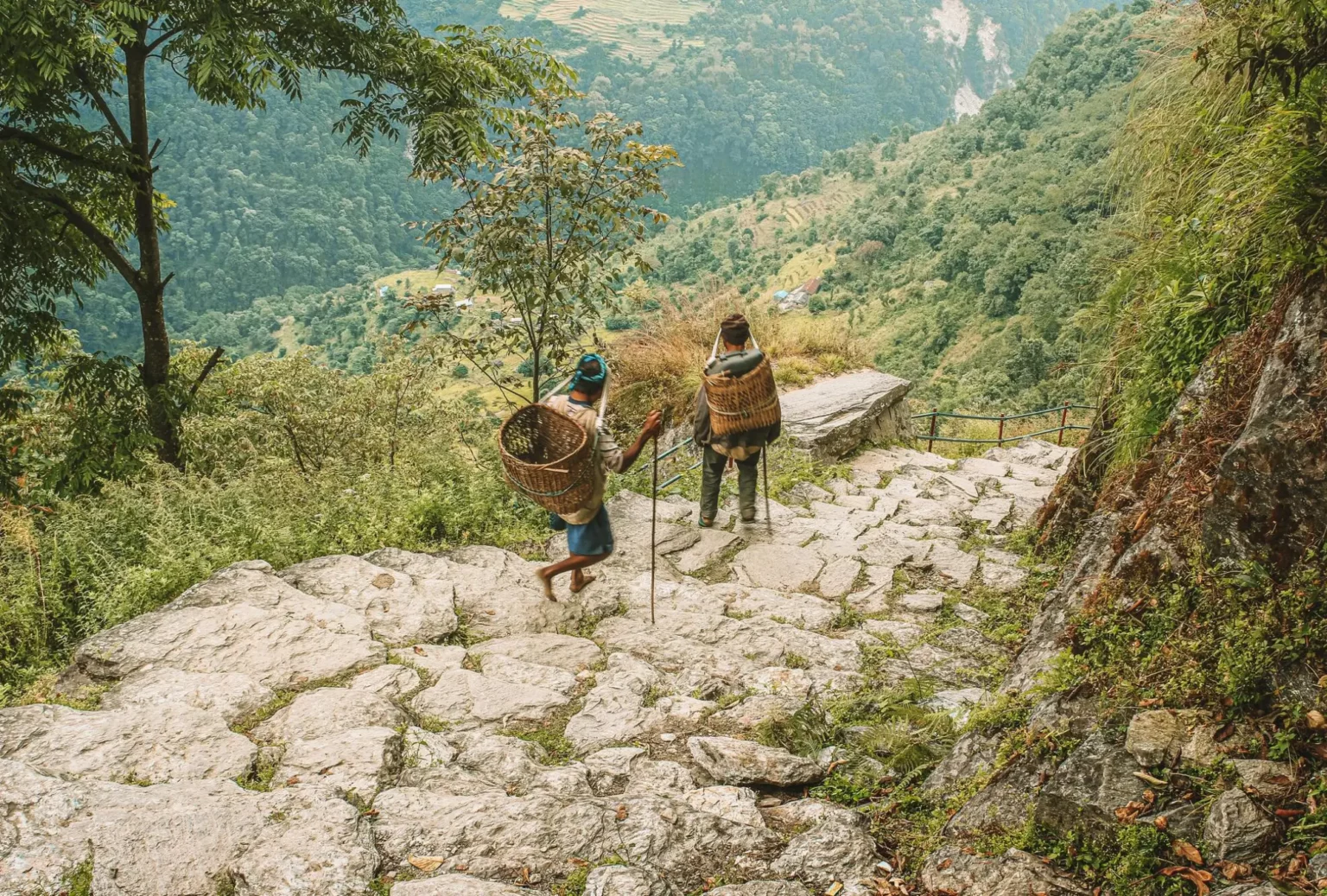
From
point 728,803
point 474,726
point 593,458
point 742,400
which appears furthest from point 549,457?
point 728,803

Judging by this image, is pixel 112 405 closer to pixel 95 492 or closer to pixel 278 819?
pixel 95 492

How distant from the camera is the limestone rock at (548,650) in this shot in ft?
15.8

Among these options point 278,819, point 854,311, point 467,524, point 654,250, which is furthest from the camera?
point 654,250

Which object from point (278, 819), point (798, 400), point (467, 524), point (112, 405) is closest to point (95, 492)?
point (112, 405)

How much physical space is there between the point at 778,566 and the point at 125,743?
4656 mm

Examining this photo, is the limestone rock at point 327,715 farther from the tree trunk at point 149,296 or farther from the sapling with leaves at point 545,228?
the tree trunk at point 149,296

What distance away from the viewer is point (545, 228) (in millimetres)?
7922

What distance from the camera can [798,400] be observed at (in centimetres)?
1120

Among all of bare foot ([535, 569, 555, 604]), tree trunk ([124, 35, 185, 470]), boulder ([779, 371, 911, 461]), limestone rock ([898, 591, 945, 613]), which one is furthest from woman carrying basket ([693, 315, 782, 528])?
tree trunk ([124, 35, 185, 470])

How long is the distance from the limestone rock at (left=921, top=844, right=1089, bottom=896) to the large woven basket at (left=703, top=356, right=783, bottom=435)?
13.0 ft

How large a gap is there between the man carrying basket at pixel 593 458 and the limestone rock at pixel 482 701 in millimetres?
1172

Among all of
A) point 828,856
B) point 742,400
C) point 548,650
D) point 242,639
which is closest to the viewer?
point 828,856

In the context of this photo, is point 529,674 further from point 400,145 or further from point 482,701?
point 400,145

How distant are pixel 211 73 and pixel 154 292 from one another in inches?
139
